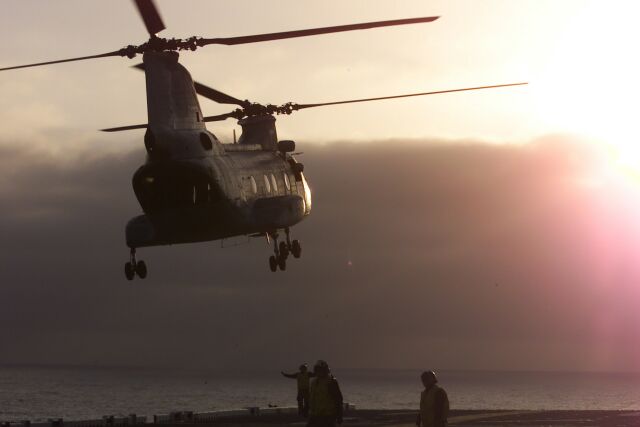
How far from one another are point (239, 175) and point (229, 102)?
7285mm

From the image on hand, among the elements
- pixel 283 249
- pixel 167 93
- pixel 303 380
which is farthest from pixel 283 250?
pixel 167 93

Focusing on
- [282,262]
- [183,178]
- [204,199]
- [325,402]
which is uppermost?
[183,178]

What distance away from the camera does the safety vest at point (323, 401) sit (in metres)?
24.5

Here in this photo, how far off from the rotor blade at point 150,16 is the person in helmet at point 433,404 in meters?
17.0

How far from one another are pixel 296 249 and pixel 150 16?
451 inches

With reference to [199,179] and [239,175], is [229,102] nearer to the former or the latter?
[239,175]

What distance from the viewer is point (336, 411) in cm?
2453

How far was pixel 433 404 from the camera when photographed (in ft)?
75.4

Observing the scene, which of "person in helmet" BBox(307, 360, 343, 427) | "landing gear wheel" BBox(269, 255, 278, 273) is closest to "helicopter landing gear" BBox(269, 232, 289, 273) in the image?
"landing gear wheel" BBox(269, 255, 278, 273)

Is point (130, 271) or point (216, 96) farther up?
point (216, 96)

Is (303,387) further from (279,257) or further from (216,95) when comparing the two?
(216,95)

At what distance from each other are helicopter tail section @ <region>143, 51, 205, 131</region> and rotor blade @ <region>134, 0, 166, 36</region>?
2.62 ft

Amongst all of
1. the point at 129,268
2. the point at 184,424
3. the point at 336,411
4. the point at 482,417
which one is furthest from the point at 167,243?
the point at 482,417

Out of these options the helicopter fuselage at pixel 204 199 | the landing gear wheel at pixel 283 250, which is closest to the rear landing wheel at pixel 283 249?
the landing gear wheel at pixel 283 250
